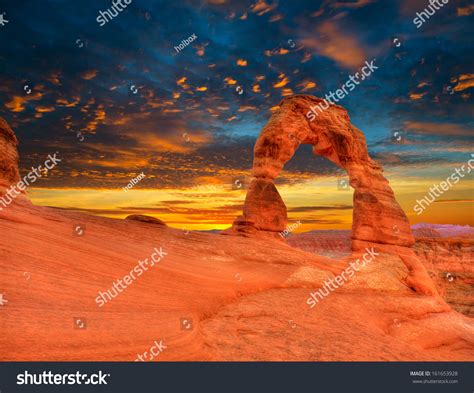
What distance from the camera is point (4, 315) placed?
6.14 metres

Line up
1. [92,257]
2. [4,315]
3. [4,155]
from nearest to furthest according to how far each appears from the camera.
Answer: [4,315]
[92,257]
[4,155]

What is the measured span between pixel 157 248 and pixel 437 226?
4370 inches

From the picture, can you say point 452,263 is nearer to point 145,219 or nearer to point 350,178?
point 350,178

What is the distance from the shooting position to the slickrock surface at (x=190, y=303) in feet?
21.7

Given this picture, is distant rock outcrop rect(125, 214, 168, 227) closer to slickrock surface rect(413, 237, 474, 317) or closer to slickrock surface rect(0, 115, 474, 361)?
slickrock surface rect(0, 115, 474, 361)

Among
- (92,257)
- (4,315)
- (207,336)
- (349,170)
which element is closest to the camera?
(4,315)

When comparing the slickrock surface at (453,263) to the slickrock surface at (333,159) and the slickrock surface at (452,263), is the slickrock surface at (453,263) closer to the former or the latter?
the slickrock surface at (452,263)

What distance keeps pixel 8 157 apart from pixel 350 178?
16.5 m

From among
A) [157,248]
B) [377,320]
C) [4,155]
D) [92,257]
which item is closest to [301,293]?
[377,320]

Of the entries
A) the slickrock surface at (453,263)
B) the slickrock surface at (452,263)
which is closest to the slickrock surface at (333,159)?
the slickrock surface at (452,263)

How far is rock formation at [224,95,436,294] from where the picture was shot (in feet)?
60.0

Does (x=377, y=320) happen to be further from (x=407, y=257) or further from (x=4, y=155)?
(x=4, y=155)

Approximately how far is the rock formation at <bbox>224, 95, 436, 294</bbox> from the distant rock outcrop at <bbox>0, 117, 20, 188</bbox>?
939 centimetres

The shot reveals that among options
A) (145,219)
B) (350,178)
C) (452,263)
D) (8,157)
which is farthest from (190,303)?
(452,263)
